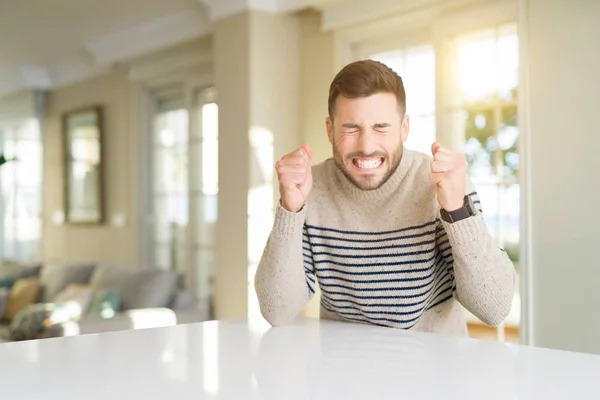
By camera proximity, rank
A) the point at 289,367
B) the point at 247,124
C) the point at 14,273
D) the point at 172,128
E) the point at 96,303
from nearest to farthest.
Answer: the point at 289,367 < the point at 247,124 < the point at 96,303 < the point at 172,128 < the point at 14,273

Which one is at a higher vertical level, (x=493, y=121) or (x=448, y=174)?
(x=493, y=121)

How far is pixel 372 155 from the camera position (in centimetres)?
144

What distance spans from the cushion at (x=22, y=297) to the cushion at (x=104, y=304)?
123cm

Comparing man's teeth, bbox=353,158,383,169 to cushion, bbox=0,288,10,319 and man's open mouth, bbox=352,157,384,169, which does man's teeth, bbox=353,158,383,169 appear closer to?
man's open mouth, bbox=352,157,384,169

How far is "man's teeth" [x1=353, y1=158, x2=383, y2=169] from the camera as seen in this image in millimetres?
1455

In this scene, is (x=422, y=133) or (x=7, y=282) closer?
(x=422, y=133)

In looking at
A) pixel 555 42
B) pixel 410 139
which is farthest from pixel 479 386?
pixel 410 139

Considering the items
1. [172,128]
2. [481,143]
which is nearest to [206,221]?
[172,128]

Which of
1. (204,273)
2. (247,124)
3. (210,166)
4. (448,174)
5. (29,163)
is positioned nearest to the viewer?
(448,174)

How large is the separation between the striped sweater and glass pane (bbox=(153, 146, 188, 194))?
12.8ft

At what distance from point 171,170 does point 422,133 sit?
8.07 feet

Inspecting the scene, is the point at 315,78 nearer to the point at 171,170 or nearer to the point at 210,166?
the point at 210,166

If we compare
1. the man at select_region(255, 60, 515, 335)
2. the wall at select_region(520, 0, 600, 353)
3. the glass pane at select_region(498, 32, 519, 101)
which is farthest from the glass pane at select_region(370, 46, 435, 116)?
the man at select_region(255, 60, 515, 335)

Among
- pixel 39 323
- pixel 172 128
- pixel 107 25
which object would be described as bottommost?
pixel 39 323
